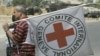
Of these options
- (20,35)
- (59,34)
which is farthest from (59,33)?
Result: (20,35)

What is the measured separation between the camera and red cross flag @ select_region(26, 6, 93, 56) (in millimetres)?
5605

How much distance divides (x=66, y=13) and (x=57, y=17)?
14 cm

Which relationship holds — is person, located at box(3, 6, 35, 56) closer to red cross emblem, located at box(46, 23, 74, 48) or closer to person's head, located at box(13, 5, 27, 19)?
person's head, located at box(13, 5, 27, 19)

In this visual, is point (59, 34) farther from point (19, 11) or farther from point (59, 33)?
point (19, 11)

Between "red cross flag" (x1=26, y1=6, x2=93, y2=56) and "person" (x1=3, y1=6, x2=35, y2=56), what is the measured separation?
0.31ft

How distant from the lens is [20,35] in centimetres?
546

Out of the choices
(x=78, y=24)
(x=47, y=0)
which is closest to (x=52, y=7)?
(x=47, y=0)

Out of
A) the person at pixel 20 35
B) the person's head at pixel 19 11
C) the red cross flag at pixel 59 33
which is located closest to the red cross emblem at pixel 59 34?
the red cross flag at pixel 59 33

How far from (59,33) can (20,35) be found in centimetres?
54

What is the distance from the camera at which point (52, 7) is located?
224 ft

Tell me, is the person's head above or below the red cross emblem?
above

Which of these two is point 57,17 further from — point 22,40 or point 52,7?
point 52,7

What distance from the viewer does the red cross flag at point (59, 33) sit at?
18.4ft

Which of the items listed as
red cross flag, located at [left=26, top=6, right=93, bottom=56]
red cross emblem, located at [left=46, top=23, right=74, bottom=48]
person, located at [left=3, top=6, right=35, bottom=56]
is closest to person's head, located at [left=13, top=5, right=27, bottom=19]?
person, located at [left=3, top=6, right=35, bottom=56]
